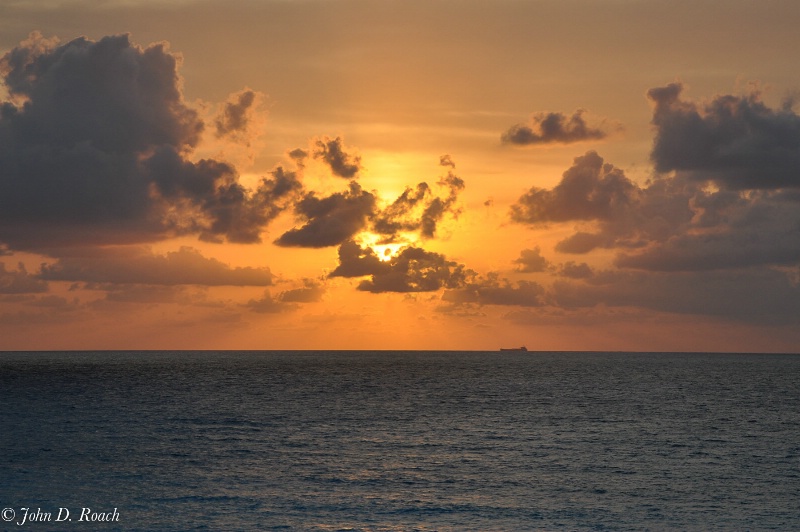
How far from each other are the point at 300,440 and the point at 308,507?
110 feet

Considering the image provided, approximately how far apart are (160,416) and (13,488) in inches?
2173

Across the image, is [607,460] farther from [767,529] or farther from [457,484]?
[767,529]

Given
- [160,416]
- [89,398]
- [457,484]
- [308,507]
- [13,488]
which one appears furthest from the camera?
[89,398]

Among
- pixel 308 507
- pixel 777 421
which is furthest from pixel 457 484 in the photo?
pixel 777 421

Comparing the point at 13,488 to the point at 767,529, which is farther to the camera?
the point at 13,488

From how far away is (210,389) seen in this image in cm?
18112

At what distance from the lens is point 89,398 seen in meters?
151

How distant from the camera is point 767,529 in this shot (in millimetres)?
52375

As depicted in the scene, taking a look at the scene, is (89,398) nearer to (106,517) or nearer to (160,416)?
(160,416)

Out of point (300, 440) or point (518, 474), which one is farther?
point (300, 440)

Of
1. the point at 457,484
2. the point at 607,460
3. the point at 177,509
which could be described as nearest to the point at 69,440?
the point at 177,509

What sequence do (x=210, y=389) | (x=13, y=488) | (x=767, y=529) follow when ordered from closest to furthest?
(x=767, y=529) → (x=13, y=488) → (x=210, y=389)

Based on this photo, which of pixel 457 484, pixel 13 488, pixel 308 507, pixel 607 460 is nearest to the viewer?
pixel 308 507

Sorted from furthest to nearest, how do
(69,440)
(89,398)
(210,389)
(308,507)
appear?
(210,389) → (89,398) → (69,440) → (308,507)
